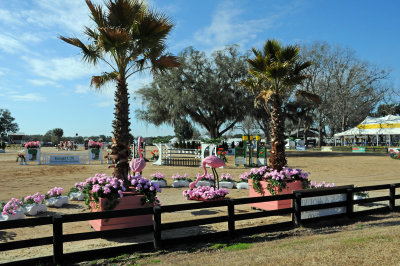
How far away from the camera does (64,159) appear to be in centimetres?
2517

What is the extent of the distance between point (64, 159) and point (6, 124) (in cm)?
9772

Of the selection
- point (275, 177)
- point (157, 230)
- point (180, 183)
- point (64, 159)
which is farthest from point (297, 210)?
point (64, 159)

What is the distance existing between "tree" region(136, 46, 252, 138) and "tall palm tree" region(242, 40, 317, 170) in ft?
72.5

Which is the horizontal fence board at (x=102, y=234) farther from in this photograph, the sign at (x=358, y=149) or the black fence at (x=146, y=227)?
the sign at (x=358, y=149)

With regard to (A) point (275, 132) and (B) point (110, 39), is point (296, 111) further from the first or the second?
(B) point (110, 39)

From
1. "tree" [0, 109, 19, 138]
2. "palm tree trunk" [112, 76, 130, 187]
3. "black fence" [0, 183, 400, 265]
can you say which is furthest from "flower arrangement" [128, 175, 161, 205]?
"tree" [0, 109, 19, 138]

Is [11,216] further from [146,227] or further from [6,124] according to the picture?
[6,124]

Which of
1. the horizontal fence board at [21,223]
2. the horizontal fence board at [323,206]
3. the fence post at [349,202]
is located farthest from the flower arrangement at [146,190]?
the fence post at [349,202]

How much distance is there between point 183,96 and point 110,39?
2529 cm

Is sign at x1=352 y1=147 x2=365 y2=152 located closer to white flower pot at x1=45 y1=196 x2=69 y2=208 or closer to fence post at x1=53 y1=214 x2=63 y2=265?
white flower pot at x1=45 y1=196 x2=69 y2=208

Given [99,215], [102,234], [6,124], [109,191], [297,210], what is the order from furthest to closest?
[6,124], [297,210], [109,191], [99,215], [102,234]

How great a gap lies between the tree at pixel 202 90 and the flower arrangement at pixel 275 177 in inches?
920

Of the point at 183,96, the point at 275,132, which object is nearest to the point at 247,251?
the point at 275,132

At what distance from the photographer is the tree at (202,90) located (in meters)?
32.6
